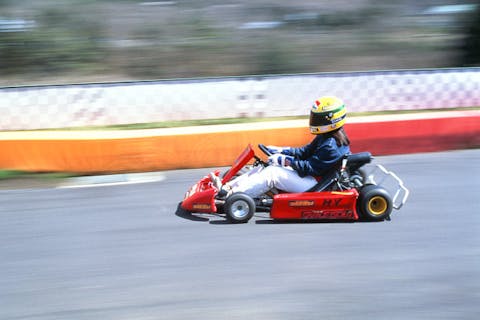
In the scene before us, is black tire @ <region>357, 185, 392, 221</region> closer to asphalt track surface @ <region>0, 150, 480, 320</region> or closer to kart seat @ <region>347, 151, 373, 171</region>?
asphalt track surface @ <region>0, 150, 480, 320</region>

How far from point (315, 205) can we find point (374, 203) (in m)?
0.61

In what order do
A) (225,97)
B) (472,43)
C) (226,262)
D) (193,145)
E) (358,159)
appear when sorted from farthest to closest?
1. (472,43)
2. (225,97)
3. (193,145)
4. (358,159)
5. (226,262)

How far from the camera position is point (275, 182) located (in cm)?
609

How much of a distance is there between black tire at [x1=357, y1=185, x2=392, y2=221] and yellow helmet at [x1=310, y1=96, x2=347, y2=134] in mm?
711

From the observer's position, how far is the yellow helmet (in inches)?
237

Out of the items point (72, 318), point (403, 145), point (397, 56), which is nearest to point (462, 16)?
point (397, 56)

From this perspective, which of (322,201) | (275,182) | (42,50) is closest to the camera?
(322,201)

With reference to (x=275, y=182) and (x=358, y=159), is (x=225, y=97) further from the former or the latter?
(x=358, y=159)

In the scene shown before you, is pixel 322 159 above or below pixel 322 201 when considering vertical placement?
above

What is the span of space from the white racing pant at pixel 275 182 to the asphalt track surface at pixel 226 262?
13.1 inches

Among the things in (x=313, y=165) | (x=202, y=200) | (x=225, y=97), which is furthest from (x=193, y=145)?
(x=313, y=165)

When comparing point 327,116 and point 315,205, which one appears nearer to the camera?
point 315,205

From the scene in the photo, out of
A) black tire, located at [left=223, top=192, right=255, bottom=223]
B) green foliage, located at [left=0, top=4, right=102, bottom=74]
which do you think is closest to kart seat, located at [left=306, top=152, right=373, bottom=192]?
black tire, located at [left=223, top=192, right=255, bottom=223]

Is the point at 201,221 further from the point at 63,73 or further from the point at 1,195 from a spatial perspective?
the point at 63,73
